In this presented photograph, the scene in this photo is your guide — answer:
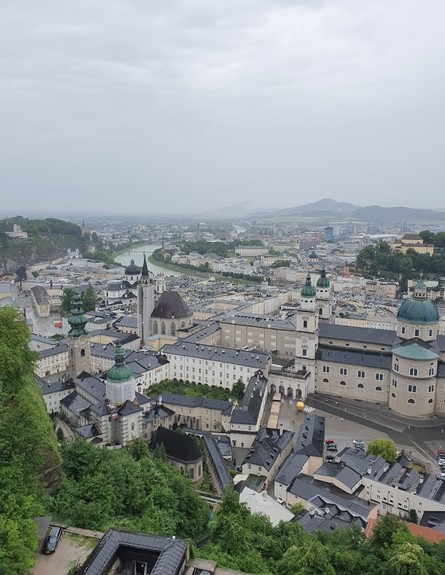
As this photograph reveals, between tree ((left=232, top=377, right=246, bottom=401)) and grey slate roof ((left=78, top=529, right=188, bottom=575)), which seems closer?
grey slate roof ((left=78, top=529, right=188, bottom=575))

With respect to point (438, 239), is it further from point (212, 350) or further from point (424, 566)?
point (424, 566)

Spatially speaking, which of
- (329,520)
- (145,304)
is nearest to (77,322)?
(145,304)

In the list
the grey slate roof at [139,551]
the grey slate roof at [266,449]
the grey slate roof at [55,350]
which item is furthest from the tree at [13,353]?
the grey slate roof at [55,350]

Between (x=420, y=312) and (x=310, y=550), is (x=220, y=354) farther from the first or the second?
(x=310, y=550)

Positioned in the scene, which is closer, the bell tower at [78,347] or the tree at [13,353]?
the tree at [13,353]

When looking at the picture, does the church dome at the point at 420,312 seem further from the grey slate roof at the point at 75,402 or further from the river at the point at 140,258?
the river at the point at 140,258

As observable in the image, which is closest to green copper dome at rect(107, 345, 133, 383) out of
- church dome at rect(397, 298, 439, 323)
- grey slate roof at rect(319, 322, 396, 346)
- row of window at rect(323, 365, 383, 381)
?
row of window at rect(323, 365, 383, 381)

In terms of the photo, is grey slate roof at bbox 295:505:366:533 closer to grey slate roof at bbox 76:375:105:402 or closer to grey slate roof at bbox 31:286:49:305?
grey slate roof at bbox 76:375:105:402
